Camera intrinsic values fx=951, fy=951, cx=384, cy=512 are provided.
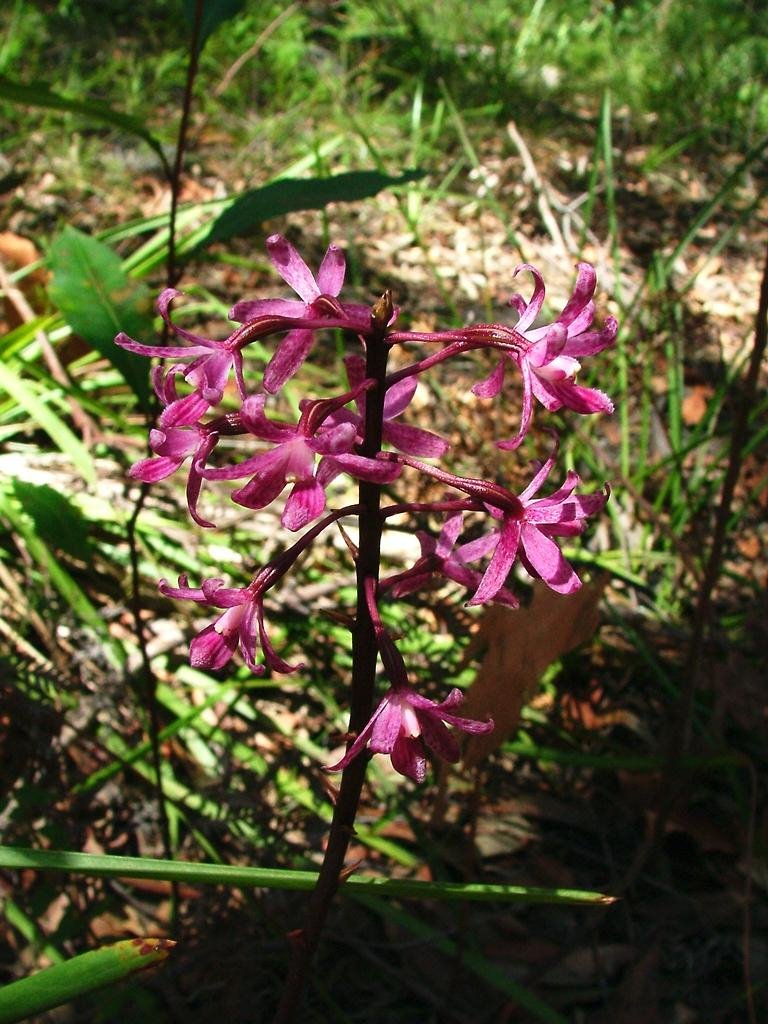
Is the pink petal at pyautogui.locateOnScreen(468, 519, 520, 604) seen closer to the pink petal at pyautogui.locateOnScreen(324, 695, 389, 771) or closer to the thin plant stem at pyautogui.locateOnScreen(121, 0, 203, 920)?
the pink petal at pyautogui.locateOnScreen(324, 695, 389, 771)

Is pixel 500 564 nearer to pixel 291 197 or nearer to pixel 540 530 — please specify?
pixel 540 530

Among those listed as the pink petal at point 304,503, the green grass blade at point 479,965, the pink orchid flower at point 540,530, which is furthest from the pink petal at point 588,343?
the green grass blade at point 479,965

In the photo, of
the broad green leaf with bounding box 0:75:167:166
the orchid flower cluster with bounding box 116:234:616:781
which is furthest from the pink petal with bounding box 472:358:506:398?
the broad green leaf with bounding box 0:75:167:166

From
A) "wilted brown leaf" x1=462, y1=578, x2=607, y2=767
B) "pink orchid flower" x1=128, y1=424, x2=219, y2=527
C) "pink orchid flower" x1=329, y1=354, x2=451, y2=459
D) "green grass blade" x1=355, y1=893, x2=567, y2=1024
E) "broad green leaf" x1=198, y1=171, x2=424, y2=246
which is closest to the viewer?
"pink orchid flower" x1=128, y1=424, x2=219, y2=527

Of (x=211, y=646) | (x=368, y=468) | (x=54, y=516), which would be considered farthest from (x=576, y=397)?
(x=54, y=516)

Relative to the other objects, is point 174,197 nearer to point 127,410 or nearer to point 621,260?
point 127,410

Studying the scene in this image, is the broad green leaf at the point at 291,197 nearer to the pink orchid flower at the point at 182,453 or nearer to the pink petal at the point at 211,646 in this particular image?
the pink orchid flower at the point at 182,453
